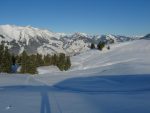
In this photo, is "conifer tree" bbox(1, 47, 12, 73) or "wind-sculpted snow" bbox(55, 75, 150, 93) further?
"conifer tree" bbox(1, 47, 12, 73)

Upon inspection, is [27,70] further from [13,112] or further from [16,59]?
[13,112]

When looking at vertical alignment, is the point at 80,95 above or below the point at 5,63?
below

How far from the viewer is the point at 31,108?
1756 centimetres

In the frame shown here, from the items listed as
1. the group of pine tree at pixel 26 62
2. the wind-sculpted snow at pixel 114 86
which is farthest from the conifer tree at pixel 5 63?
the wind-sculpted snow at pixel 114 86

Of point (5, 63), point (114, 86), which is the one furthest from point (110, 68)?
point (114, 86)

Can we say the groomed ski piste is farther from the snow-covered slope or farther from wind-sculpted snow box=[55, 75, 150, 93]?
Result: the snow-covered slope

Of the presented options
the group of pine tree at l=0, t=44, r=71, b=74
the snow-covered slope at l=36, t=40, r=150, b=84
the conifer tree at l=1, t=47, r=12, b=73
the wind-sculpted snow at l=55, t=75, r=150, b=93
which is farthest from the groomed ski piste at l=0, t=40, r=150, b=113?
the group of pine tree at l=0, t=44, r=71, b=74

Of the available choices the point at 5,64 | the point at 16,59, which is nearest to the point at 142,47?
the point at 16,59

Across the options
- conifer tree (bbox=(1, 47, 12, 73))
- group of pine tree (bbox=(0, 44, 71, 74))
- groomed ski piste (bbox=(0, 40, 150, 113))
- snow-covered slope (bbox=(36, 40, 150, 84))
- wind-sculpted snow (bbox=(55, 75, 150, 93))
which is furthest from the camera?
group of pine tree (bbox=(0, 44, 71, 74))

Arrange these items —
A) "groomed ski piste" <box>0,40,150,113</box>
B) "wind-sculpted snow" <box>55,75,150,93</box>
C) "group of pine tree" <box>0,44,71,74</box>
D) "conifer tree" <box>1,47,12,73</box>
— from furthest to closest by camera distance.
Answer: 1. "group of pine tree" <box>0,44,71,74</box>
2. "conifer tree" <box>1,47,12,73</box>
3. "wind-sculpted snow" <box>55,75,150,93</box>
4. "groomed ski piste" <box>0,40,150,113</box>

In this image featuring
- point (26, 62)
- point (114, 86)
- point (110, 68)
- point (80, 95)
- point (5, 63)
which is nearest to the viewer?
point (80, 95)

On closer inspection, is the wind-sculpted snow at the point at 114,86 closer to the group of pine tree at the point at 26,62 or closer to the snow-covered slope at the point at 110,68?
the snow-covered slope at the point at 110,68

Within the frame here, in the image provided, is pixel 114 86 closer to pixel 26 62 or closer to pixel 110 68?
pixel 110 68

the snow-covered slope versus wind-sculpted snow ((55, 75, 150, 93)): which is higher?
the snow-covered slope
